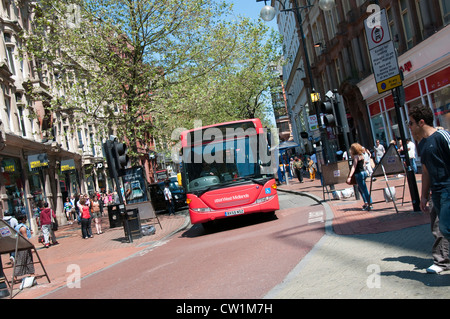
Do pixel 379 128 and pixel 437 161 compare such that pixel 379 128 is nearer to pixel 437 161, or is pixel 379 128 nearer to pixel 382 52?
pixel 382 52

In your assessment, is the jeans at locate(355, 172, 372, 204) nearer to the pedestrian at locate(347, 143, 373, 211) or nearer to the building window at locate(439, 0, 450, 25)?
the pedestrian at locate(347, 143, 373, 211)

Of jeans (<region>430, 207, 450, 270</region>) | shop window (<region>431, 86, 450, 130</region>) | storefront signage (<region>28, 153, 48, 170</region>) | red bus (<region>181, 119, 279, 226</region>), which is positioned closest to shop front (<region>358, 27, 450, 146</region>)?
shop window (<region>431, 86, 450, 130</region>)

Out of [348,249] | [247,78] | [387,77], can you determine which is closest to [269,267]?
[348,249]

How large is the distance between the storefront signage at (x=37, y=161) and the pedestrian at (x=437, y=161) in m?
24.1

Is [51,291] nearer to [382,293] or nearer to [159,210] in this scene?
[382,293]

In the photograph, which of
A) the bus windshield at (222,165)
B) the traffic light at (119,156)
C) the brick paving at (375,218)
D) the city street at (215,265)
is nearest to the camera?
the city street at (215,265)

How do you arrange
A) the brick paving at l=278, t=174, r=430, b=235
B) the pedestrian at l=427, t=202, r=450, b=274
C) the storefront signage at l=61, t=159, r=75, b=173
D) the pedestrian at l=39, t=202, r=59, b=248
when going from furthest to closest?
the storefront signage at l=61, t=159, r=75, b=173, the pedestrian at l=39, t=202, r=59, b=248, the brick paving at l=278, t=174, r=430, b=235, the pedestrian at l=427, t=202, r=450, b=274

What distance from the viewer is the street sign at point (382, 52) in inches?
370

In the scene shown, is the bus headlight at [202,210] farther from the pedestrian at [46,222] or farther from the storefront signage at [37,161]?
the storefront signage at [37,161]

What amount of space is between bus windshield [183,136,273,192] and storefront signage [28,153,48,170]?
A: 15.1 meters

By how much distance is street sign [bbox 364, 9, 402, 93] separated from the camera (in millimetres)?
9398

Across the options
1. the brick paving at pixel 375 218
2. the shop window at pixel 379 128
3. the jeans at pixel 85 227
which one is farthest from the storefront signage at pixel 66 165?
the brick paving at pixel 375 218

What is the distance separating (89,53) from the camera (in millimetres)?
21453

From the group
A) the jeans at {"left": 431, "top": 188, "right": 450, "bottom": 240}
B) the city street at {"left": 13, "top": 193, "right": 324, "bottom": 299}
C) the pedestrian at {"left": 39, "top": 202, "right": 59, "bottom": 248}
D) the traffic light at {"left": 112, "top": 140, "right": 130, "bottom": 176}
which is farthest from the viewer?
the pedestrian at {"left": 39, "top": 202, "right": 59, "bottom": 248}
